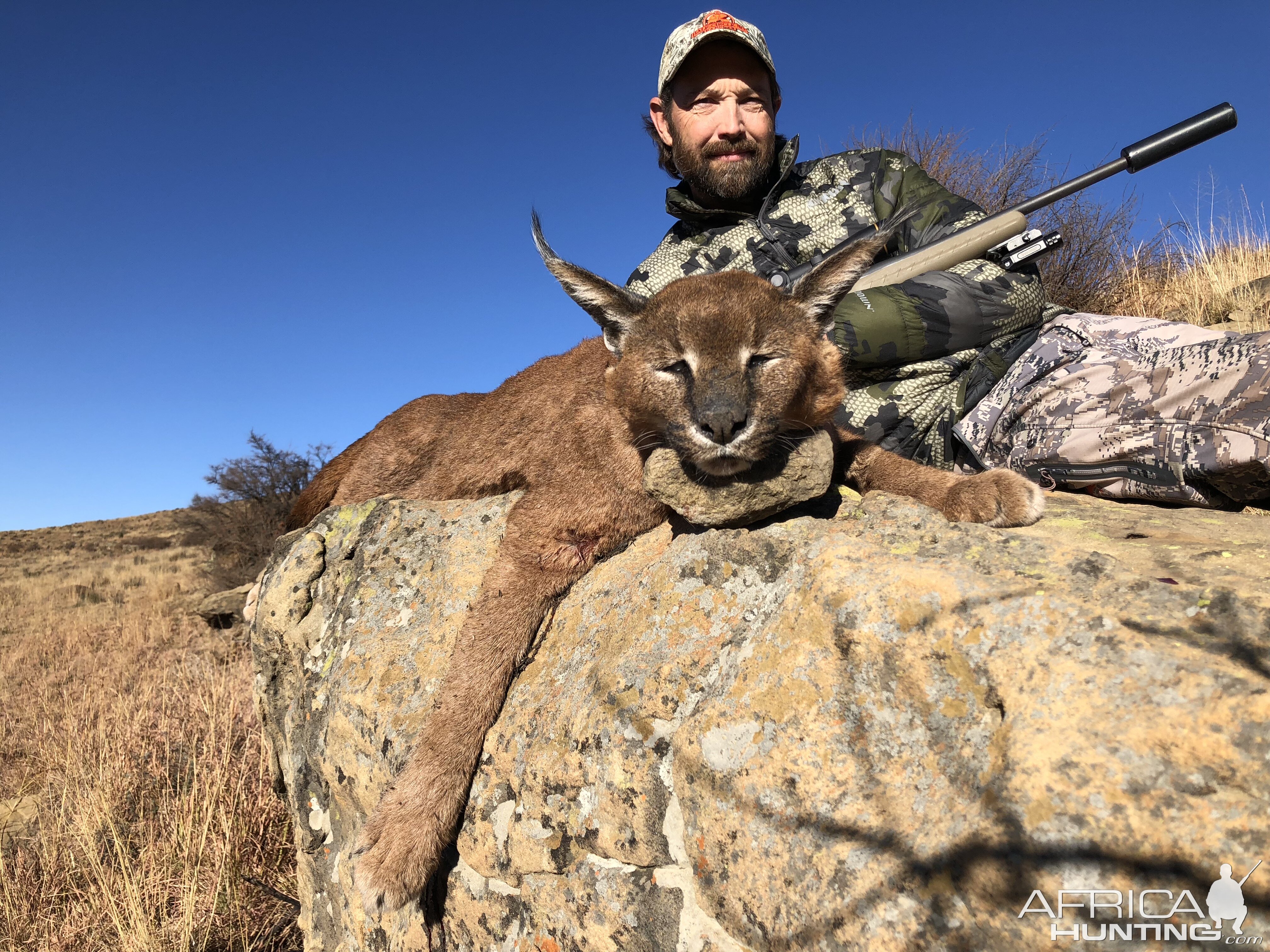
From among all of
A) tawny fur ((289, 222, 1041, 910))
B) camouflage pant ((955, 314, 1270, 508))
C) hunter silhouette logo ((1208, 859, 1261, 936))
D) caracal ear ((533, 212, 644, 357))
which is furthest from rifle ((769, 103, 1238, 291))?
hunter silhouette logo ((1208, 859, 1261, 936))

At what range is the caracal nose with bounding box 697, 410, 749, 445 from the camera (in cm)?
253

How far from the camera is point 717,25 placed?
18.0 ft

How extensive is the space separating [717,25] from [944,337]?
10.7ft

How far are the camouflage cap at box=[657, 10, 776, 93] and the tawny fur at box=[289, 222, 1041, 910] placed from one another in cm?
328

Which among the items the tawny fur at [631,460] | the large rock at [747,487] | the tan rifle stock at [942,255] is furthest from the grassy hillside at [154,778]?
the tan rifle stock at [942,255]

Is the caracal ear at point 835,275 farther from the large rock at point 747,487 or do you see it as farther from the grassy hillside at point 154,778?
the grassy hillside at point 154,778

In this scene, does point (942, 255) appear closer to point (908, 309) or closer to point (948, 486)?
point (908, 309)

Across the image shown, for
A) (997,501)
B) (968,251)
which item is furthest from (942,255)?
(997,501)

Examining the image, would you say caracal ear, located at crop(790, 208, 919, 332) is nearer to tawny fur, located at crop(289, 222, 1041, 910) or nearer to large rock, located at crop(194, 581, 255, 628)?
tawny fur, located at crop(289, 222, 1041, 910)

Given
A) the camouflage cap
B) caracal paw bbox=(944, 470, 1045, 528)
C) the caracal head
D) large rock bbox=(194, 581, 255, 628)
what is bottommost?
large rock bbox=(194, 581, 255, 628)

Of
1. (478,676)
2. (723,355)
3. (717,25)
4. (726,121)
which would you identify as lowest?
(478,676)

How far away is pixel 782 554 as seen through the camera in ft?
8.32

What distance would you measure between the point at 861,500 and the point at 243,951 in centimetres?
488

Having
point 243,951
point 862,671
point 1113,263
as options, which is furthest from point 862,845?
point 1113,263
